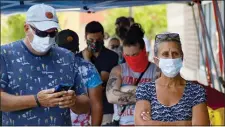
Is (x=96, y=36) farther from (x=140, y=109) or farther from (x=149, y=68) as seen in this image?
(x=140, y=109)

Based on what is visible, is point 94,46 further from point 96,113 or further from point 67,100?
point 67,100

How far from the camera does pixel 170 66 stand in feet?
12.2

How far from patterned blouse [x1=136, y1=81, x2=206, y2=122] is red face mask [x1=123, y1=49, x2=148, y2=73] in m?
1.35

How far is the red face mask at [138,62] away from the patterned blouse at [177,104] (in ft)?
4.42

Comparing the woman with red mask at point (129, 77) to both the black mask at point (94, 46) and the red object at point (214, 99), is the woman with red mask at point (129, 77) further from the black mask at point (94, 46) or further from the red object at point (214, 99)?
the red object at point (214, 99)

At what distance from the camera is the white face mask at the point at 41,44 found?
350 cm

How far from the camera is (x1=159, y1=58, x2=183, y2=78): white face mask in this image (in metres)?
3.71

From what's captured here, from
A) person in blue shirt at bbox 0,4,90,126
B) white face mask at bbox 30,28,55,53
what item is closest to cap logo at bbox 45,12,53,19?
person in blue shirt at bbox 0,4,90,126

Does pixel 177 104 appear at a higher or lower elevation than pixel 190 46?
higher

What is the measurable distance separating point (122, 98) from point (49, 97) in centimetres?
171

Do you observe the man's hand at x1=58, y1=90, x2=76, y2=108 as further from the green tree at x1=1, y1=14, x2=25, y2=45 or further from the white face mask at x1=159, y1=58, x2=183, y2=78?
the green tree at x1=1, y1=14, x2=25, y2=45

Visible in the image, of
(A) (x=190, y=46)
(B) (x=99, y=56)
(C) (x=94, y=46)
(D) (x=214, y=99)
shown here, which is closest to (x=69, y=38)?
(C) (x=94, y=46)

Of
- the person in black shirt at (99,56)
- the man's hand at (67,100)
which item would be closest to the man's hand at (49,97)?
the man's hand at (67,100)

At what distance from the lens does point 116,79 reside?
16.8 feet
